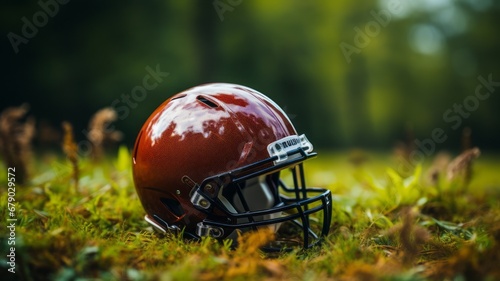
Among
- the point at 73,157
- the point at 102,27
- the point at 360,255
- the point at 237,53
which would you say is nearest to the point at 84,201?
the point at 73,157

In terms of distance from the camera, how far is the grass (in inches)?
97.8

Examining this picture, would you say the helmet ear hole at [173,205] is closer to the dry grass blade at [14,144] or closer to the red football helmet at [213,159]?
the red football helmet at [213,159]

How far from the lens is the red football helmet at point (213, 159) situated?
9.74 feet

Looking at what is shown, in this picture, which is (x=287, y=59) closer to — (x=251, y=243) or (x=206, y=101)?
(x=206, y=101)

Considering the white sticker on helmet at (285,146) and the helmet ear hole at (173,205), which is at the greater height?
the white sticker on helmet at (285,146)

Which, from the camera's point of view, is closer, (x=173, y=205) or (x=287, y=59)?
(x=173, y=205)

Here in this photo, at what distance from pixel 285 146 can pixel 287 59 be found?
21557 millimetres

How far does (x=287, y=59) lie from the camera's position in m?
24.1

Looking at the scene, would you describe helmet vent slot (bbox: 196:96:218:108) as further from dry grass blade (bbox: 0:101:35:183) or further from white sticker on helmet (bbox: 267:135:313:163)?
dry grass blade (bbox: 0:101:35:183)

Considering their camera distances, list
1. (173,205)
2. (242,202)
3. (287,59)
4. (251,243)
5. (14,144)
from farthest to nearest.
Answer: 1. (287,59)
2. (14,144)
3. (173,205)
4. (242,202)
5. (251,243)

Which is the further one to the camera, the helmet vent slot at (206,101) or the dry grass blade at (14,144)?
the dry grass blade at (14,144)

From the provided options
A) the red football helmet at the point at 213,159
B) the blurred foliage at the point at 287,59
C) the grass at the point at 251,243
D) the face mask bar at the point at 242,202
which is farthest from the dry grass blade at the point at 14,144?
the blurred foliage at the point at 287,59

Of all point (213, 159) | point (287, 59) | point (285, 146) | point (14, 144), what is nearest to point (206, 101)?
point (213, 159)

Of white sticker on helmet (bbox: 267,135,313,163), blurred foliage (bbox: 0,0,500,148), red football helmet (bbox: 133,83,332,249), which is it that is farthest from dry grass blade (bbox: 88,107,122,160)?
blurred foliage (bbox: 0,0,500,148)
